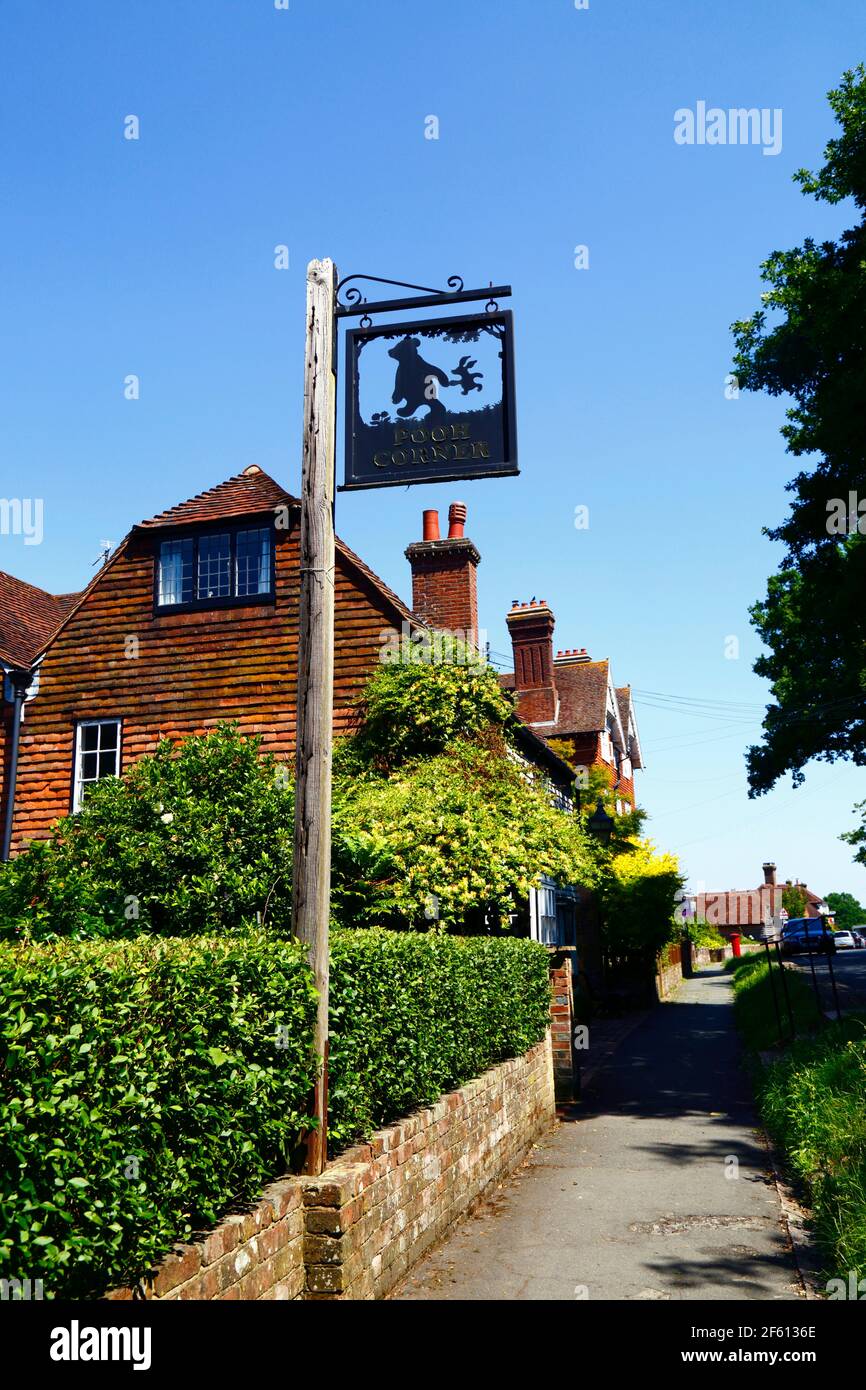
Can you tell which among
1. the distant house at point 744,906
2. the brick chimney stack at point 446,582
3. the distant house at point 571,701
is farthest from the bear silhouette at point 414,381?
the distant house at point 744,906

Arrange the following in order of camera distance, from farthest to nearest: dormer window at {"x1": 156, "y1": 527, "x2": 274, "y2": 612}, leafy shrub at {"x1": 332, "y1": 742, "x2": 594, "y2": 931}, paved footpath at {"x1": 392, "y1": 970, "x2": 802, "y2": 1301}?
dormer window at {"x1": 156, "y1": 527, "x2": 274, "y2": 612}
leafy shrub at {"x1": 332, "y1": 742, "x2": 594, "y2": 931}
paved footpath at {"x1": 392, "y1": 970, "x2": 802, "y2": 1301}

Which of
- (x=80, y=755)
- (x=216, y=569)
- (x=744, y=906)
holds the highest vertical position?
(x=216, y=569)

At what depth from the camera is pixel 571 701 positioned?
4219 cm

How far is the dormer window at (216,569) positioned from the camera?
18.3 metres

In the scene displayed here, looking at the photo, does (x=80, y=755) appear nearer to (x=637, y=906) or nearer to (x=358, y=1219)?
(x=358, y=1219)

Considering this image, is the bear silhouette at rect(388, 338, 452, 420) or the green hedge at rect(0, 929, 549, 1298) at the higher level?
the bear silhouette at rect(388, 338, 452, 420)

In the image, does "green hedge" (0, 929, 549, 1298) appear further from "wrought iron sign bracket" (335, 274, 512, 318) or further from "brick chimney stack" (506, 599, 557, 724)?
"brick chimney stack" (506, 599, 557, 724)

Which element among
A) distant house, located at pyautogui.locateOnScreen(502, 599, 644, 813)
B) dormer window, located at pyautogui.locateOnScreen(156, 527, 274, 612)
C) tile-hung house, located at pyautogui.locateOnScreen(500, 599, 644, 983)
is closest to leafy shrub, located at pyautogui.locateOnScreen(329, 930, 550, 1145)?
tile-hung house, located at pyautogui.locateOnScreen(500, 599, 644, 983)

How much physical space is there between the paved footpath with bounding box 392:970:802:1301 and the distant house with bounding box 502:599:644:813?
11726 millimetres

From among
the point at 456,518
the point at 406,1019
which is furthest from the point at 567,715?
the point at 406,1019

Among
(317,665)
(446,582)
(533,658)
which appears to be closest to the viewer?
(317,665)

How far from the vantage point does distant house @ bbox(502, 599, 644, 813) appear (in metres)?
31.4

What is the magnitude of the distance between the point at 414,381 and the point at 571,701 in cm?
3550
